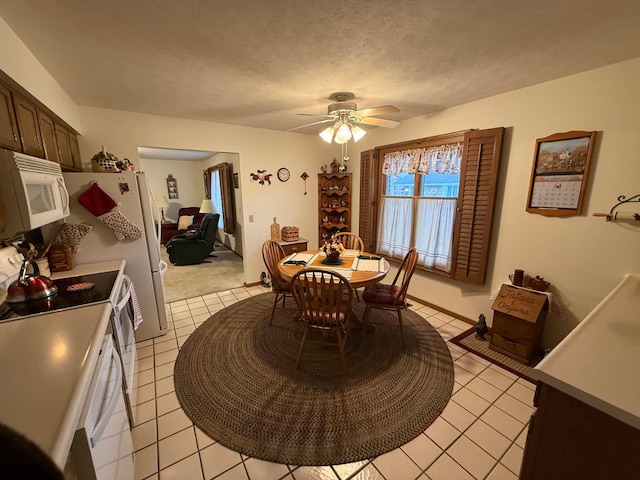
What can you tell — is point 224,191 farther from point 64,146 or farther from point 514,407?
point 514,407

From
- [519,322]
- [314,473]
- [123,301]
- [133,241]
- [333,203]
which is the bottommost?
[314,473]

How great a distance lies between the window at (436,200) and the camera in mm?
2627

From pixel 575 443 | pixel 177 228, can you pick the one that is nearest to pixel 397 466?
pixel 575 443

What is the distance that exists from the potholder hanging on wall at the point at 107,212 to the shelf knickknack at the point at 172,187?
219 inches

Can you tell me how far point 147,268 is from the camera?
255 cm

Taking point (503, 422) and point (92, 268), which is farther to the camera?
point (92, 268)

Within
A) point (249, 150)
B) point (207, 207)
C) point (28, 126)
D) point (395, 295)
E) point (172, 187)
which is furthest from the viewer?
point (172, 187)

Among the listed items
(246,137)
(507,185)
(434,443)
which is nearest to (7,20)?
(246,137)

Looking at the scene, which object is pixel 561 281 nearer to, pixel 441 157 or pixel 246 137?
pixel 441 157

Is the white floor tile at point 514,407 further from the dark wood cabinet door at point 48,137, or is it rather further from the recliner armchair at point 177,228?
the recliner armchair at point 177,228

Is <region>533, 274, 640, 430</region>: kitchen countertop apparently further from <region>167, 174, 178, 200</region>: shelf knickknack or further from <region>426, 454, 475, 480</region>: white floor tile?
<region>167, 174, 178, 200</region>: shelf knickknack

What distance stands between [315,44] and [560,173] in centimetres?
218

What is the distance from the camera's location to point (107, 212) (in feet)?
7.60

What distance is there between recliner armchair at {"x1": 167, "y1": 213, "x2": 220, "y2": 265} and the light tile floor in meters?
3.39
